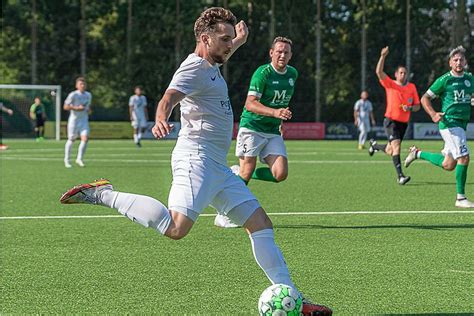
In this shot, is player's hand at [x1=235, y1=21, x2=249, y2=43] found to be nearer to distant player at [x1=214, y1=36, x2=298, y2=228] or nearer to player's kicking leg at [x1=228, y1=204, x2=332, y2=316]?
player's kicking leg at [x1=228, y1=204, x2=332, y2=316]

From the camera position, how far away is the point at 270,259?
6.13 m

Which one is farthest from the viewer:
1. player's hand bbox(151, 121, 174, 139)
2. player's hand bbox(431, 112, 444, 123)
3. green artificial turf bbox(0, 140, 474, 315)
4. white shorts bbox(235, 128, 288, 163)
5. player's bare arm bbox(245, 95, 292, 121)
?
player's hand bbox(431, 112, 444, 123)

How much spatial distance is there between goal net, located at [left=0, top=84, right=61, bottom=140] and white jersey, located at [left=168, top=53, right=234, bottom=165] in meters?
39.9

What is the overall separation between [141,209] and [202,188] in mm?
442

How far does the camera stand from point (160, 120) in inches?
237

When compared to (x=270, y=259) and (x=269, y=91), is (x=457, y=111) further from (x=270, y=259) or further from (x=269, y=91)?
(x=270, y=259)

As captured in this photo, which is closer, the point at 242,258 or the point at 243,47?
the point at 242,258

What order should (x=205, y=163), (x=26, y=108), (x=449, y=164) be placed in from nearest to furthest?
(x=205, y=163) → (x=449, y=164) → (x=26, y=108)

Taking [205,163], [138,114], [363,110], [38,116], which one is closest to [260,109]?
[205,163]

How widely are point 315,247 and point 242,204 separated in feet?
10.3

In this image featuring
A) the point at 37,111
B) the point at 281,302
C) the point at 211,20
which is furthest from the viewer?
the point at 37,111

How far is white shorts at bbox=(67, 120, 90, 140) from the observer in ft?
75.6

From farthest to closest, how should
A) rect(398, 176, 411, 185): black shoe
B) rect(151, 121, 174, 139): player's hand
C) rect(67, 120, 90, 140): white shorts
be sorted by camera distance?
rect(67, 120, 90, 140): white shorts
rect(398, 176, 411, 185): black shoe
rect(151, 121, 174, 139): player's hand

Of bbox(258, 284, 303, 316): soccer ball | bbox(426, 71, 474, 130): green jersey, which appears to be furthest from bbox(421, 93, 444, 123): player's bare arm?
bbox(258, 284, 303, 316): soccer ball
